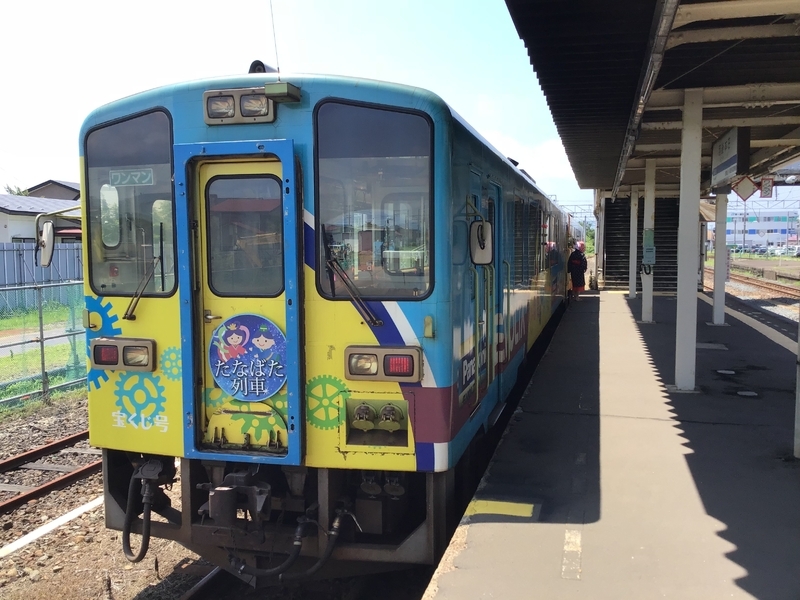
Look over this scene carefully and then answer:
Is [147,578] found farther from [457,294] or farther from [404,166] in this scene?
[404,166]

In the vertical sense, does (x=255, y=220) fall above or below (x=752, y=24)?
below

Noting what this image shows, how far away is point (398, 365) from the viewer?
4.07m

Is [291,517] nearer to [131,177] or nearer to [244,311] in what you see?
[244,311]

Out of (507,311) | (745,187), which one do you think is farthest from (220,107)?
(745,187)

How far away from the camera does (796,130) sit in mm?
10930

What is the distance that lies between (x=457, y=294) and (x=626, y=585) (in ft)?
5.98

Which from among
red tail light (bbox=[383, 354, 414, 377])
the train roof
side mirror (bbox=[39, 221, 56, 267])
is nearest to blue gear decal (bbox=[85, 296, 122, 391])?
side mirror (bbox=[39, 221, 56, 267])

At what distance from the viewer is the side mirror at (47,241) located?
4.87 meters

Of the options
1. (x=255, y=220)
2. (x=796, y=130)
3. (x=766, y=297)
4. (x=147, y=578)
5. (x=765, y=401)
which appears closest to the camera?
(x=255, y=220)

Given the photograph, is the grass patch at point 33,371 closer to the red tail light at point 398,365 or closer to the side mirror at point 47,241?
the side mirror at point 47,241

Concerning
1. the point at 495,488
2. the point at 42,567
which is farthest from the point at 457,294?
the point at 42,567

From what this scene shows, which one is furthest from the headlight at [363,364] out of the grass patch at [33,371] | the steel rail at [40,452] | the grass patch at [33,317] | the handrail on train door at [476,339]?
the grass patch at [33,317]

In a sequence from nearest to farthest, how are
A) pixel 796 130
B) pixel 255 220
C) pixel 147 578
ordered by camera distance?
pixel 255 220, pixel 147 578, pixel 796 130

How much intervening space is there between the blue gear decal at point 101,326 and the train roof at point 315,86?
3.68 ft
